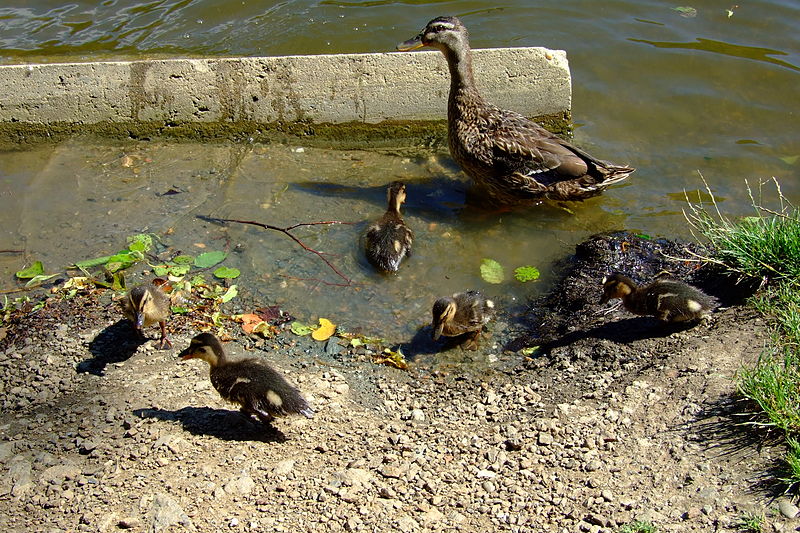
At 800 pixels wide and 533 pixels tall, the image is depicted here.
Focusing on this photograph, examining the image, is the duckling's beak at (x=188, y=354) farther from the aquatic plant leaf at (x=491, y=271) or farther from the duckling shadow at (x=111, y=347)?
the aquatic plant leaf at (x=491, y=271)

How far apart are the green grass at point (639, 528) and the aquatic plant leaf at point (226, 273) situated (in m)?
3.43

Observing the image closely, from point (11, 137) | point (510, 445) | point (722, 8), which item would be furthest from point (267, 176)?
point (722, 8)

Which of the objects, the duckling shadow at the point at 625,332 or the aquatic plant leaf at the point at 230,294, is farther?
the aquatic plant leaf at the point at 230,294

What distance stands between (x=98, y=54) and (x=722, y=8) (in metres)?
7.70

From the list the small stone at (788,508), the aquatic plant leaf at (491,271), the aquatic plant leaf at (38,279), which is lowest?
the aquatic plant leaf at (491,271)

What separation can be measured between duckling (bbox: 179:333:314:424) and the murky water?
1.10 meters

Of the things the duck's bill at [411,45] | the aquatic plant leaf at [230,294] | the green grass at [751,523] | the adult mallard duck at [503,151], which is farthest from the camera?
the duck's bill at [411,45]

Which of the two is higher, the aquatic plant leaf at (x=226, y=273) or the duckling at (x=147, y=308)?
the duckling at (x=147, y=308)

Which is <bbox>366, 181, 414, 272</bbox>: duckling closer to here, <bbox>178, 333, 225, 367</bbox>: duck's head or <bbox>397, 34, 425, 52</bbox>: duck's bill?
<bbox>397, 34, 425, 52</bbox>: duck's bill

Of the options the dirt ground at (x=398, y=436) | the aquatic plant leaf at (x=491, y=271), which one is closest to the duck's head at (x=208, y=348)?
the dirt ground at (x=398, y=436)

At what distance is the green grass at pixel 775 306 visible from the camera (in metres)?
3.71

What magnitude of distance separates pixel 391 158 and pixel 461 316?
2.63 meters

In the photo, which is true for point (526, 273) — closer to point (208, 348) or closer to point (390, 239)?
point (390, 239)

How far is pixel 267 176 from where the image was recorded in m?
6.98
